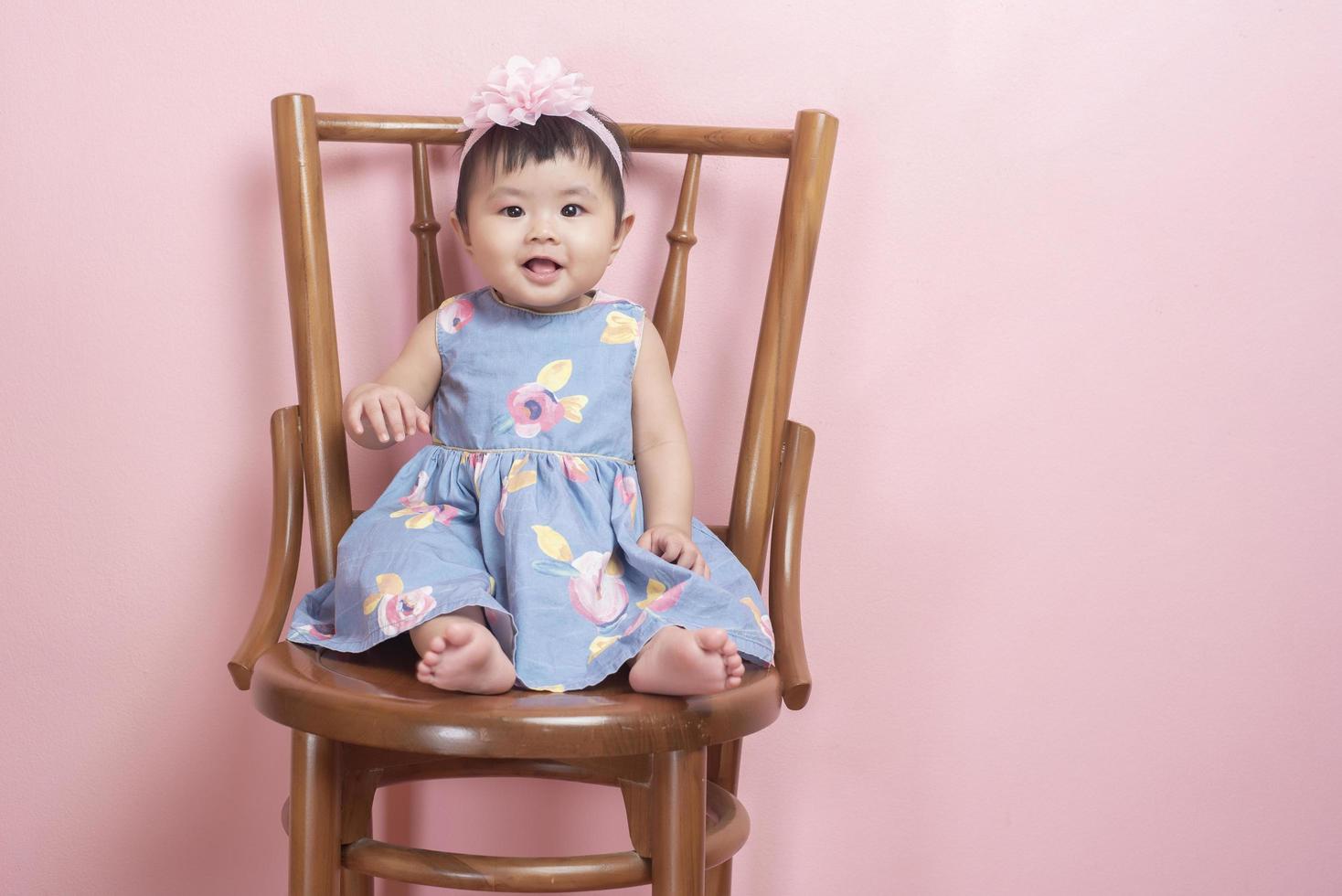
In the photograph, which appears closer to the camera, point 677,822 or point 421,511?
point 677,822

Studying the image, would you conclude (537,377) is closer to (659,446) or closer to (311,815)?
(659,446)

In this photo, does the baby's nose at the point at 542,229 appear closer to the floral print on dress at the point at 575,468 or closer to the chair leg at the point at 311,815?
the floral print on dress at the point at 575,468

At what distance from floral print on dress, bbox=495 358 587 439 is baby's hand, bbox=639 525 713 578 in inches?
4.3

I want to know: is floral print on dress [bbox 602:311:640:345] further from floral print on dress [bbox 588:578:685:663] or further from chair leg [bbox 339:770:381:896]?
chair leg [bbox 339:770:381:896]

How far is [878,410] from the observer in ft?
3.56

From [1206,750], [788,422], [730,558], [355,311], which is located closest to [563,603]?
[730,558]

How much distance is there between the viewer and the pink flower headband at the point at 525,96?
876mm

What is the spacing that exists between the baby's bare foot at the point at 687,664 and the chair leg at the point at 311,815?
0.64 feet

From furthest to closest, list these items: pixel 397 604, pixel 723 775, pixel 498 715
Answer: pixel 723 775, pixel 397 604, pixel 498 715

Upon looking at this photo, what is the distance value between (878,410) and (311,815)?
1.90ft

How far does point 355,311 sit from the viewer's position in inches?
42.3

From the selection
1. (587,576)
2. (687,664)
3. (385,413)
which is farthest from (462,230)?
(687,664)

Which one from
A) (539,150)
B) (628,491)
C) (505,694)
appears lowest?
(505,694)

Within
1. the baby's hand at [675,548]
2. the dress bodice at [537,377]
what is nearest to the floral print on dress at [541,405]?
the dress bodice at [537,377]
